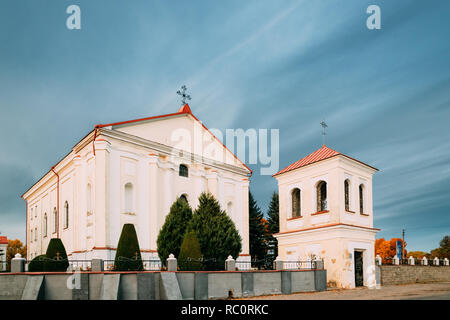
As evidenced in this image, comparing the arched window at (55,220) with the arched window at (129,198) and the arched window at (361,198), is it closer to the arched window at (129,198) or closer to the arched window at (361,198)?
the arched window at (129,198)

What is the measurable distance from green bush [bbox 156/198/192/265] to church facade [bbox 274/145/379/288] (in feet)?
25.9

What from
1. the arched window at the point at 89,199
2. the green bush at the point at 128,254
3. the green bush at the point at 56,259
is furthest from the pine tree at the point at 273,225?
the green bush at the point at 56,259

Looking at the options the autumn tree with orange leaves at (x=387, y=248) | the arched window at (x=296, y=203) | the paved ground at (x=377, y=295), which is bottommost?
the autumn tree with orange leaves at (x=387, y=248)

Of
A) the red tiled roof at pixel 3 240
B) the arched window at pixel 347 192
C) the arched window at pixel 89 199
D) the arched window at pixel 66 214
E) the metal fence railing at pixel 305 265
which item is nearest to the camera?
the metal fence railing at pixel 305 265

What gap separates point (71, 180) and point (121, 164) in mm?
5369

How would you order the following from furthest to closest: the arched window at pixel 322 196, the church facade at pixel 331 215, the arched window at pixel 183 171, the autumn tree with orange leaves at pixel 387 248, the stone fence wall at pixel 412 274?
the autumn tree with orange leaves at pixel 387 248 → the arched window at pixel 183 171 → the arched window at pixel 322 196 → the stone fence wall at pixel 412 274 → the church facade at pixel 331 215

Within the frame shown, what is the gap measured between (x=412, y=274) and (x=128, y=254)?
2024 centimetres

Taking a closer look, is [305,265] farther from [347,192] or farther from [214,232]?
[214,232]

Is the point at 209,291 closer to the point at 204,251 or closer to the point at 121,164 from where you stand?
the point at 204,251

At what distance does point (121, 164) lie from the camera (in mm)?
25422

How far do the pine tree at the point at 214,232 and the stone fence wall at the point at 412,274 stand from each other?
32.9 ft

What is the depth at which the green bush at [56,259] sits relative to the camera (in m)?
18.3

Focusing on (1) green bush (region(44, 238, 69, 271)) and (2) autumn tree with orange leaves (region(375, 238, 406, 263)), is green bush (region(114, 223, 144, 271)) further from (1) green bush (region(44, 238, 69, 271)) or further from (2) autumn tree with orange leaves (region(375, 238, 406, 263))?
(2) autumn tree with orange leaves (region(375, 238, 406, 263))

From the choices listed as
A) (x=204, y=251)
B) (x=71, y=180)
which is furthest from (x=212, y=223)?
(x=71, y=180)
